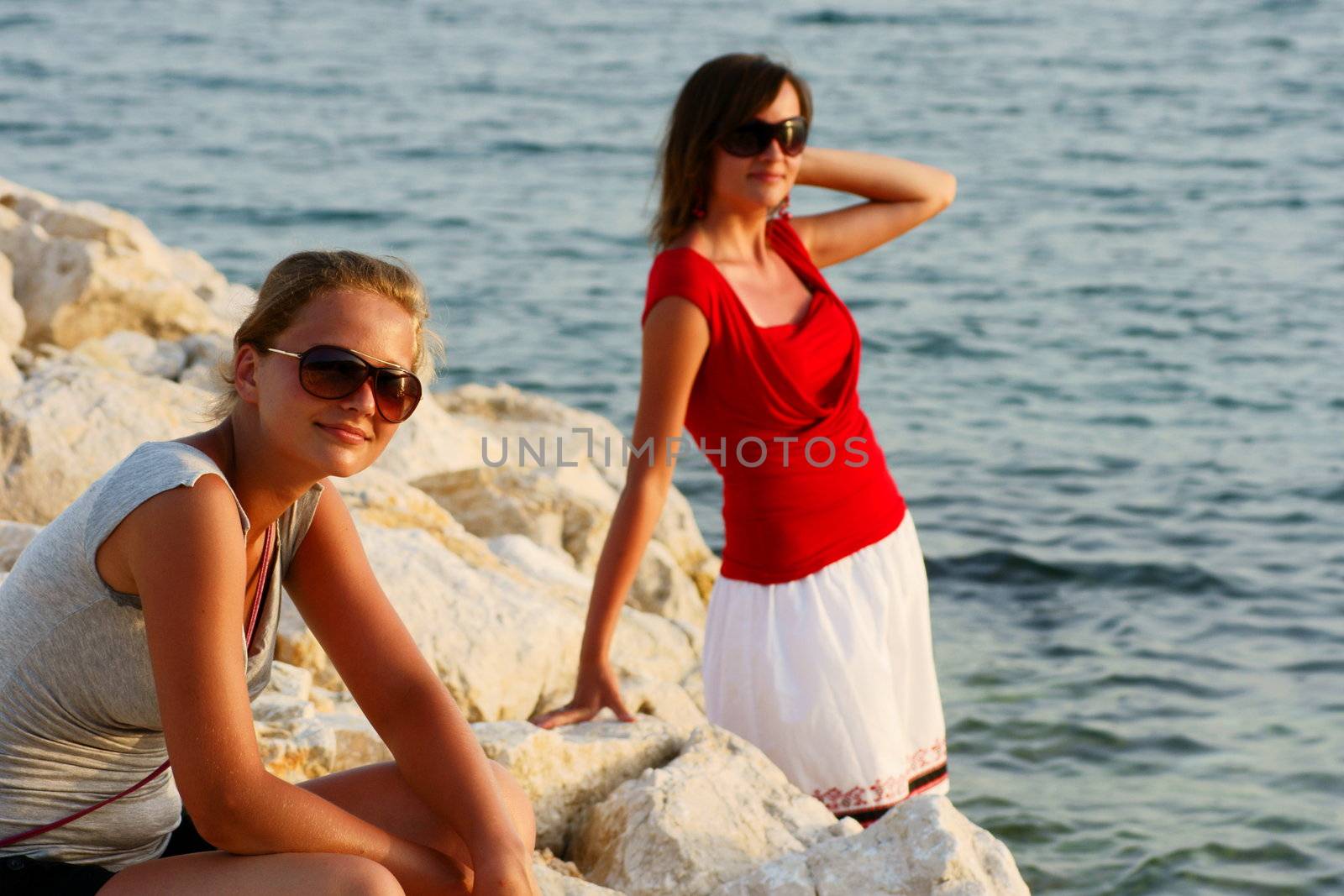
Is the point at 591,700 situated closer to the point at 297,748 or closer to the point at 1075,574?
the point at 297,748

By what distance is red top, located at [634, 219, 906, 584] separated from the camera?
3.33 meters

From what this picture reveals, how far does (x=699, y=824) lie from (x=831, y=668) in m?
0.50

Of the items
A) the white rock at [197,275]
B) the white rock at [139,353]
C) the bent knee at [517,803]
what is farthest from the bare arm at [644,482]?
the white rock at [197,275]

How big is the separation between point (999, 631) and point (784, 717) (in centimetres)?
334

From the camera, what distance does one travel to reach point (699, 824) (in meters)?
3.13

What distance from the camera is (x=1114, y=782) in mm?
5355

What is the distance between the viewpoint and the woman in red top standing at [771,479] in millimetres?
3348

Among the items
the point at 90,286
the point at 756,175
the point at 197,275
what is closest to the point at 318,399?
the point at 756,175

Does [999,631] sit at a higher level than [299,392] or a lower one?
lower

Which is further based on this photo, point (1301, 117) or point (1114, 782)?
point (1301, 117)

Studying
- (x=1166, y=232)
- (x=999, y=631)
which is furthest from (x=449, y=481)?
(x=1166, y=232)

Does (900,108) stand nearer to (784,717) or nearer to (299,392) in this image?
(784,717)

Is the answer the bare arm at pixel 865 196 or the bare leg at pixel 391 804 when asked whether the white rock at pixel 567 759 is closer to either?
the bare leg at pixel 391 804

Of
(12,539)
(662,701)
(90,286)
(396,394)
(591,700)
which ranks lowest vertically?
(662,701)
